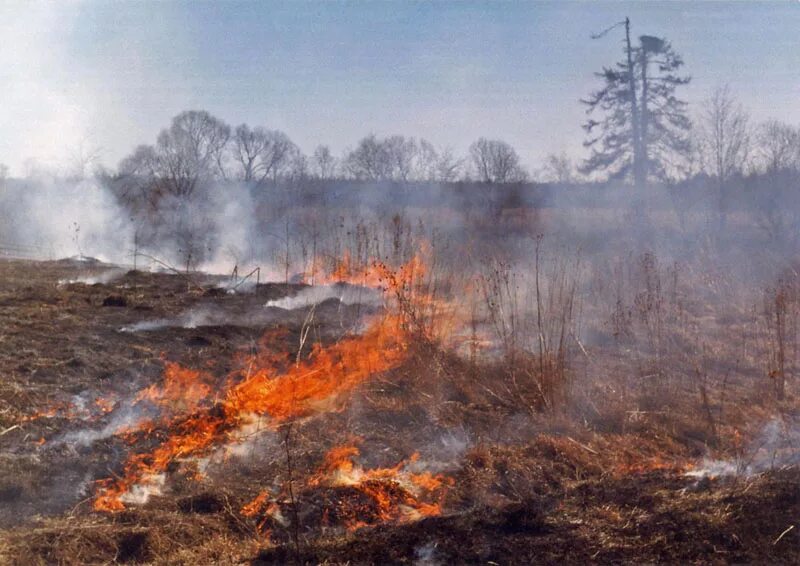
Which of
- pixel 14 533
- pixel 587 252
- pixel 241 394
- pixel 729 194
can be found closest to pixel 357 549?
pixel 14 533

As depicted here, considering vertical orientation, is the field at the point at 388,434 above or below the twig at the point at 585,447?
above

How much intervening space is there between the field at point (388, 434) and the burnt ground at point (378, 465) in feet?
0.07

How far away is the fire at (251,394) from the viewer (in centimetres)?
561

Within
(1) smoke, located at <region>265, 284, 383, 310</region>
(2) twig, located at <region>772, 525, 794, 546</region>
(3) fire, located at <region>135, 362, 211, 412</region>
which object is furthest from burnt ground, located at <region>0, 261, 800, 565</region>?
(1) smoke, located at <region>265, 284, 383, 310</region>

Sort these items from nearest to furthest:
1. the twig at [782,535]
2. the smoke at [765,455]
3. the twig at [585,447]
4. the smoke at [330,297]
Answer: the twig at [782,535] < the smoke at [765,455] < the twig at [585,447] < the smoke at [330,297]

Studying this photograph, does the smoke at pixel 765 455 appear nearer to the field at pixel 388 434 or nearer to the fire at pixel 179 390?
the field at pixel 388 434

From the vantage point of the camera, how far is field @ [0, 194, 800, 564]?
4.18m

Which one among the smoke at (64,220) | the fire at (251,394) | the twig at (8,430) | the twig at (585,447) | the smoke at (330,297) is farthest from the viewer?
the smoke at (64,220)

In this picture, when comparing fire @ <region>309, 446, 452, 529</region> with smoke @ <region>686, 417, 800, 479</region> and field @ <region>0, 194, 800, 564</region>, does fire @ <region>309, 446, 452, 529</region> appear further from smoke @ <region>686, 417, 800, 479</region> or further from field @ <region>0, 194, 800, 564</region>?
smoke @ <region>686, 417, 800, 479</region>

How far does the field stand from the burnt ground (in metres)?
0.02

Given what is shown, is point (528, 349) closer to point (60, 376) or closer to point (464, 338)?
point (464, 338)

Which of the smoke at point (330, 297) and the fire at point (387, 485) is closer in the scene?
the fire at point (387, 485)

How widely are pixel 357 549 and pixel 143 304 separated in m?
8.66

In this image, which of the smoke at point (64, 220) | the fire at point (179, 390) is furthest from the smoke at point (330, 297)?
the smoke at point (64, 220)
